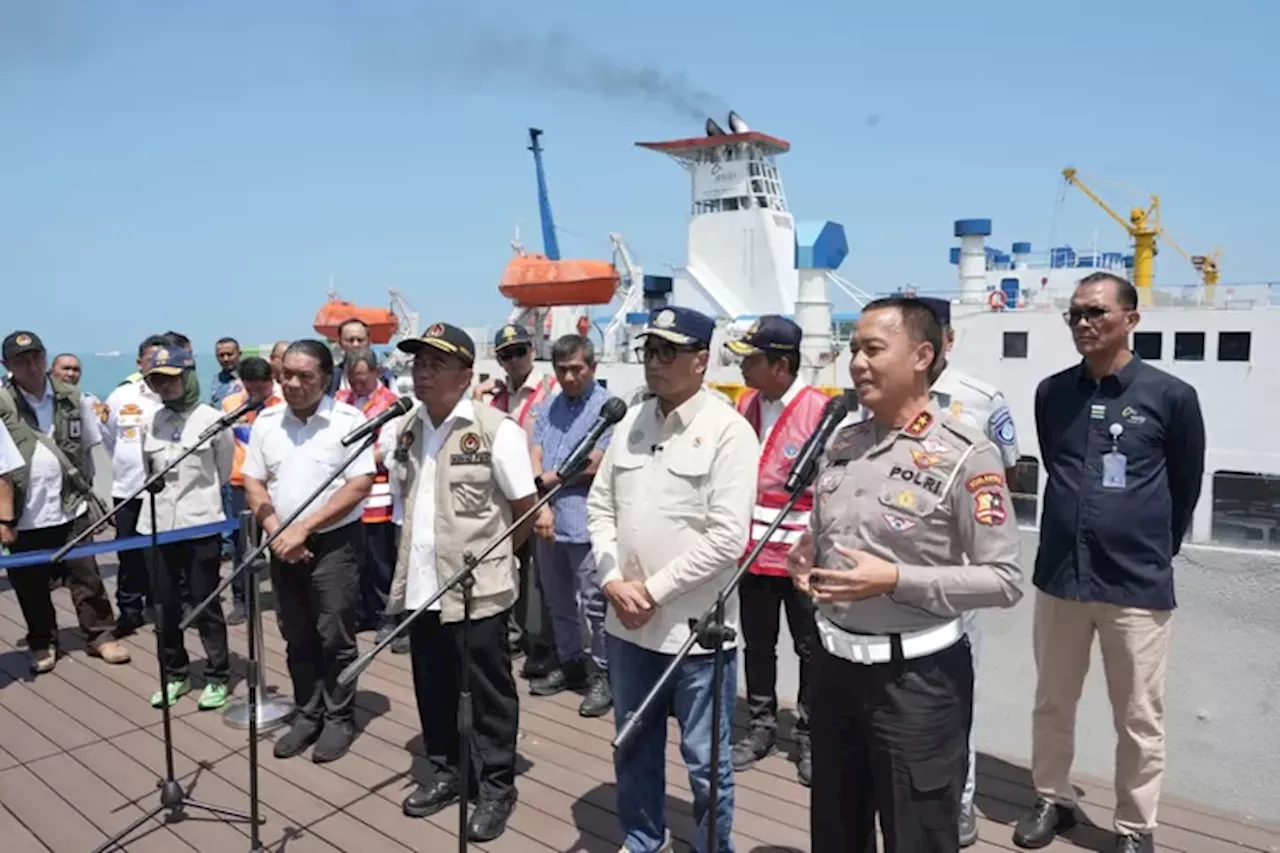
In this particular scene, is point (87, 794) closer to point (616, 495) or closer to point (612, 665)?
point (612, 665)

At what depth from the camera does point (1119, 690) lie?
274 cm

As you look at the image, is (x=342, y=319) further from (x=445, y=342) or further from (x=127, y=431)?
(x=445, y=342)

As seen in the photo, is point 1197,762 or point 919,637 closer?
point 919,637

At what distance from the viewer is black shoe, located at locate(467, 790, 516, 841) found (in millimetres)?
2971

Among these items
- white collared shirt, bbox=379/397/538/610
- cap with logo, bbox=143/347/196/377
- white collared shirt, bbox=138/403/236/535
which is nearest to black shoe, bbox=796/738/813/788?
white collared shirt, bbox=379/397/538/610

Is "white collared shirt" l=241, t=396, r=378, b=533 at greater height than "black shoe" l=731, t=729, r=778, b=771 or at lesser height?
greater

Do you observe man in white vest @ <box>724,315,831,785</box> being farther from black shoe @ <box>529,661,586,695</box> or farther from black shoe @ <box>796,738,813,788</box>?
black shoe @ <box>529,661,586,695</box>

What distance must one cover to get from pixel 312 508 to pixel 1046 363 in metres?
16.8

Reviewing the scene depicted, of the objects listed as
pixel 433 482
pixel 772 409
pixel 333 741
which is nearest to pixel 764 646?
pixel 772 409

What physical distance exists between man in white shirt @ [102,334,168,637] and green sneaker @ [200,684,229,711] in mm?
1216

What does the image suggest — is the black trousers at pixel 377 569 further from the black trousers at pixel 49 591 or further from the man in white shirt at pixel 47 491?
the black trousers at pixel 49 591

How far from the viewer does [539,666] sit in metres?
4.46

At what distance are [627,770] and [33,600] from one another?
3989 millimetres

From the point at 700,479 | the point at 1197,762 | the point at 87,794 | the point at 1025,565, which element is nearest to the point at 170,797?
the point at 87,794
